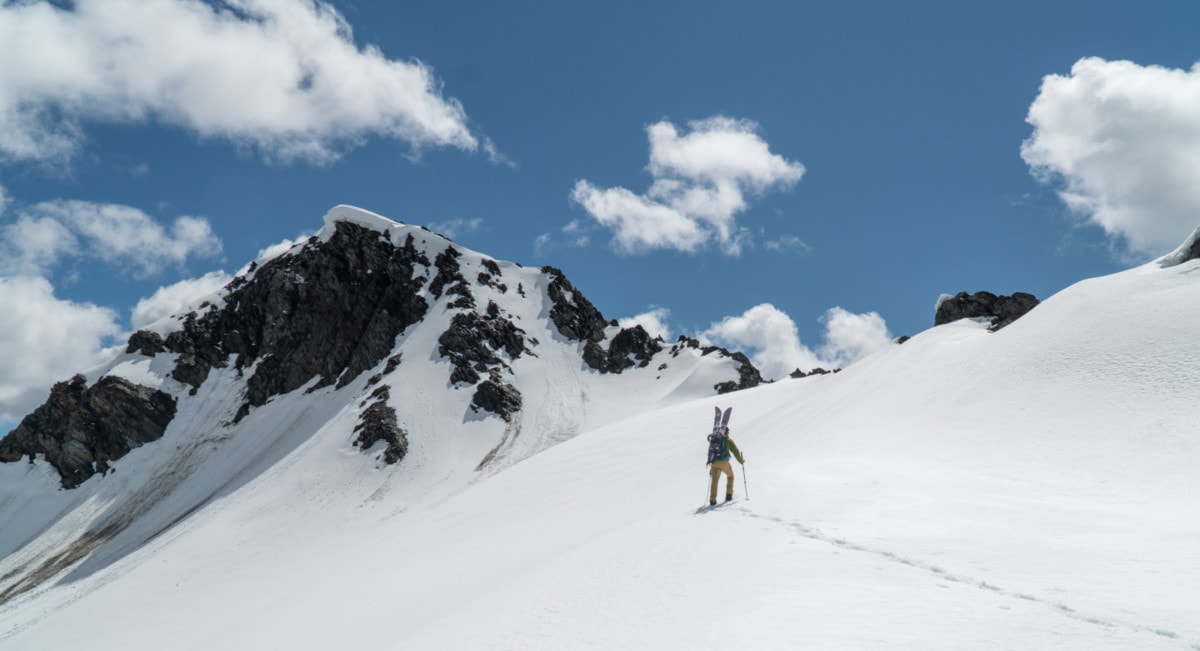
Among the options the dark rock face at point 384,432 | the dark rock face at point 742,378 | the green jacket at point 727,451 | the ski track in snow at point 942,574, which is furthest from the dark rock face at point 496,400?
the ski track in snow at point 942,574

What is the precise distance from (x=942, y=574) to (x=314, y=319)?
10743 centimetres

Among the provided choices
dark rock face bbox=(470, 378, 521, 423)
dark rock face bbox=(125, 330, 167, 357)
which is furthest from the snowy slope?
dark rock face bbox=(125, 330, 167, 357)

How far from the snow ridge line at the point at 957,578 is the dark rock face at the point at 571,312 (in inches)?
3667

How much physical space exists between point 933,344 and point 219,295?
121160mm

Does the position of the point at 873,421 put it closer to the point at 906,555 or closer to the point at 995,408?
the point at 995,408

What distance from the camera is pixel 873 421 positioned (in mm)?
21141

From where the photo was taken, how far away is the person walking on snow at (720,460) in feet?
42.8

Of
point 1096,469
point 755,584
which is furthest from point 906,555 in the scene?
point 1096,469

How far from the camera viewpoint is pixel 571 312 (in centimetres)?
10756

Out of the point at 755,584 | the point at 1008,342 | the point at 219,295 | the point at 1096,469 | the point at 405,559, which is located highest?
the point at 219,295

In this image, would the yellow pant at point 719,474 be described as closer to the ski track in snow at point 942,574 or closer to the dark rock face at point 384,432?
the ski track in snow at point 942,574

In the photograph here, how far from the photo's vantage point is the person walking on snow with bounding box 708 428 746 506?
1303cm

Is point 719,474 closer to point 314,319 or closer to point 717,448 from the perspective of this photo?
point 717,448

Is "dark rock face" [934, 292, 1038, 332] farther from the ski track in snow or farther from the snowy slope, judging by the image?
the snowy slope
